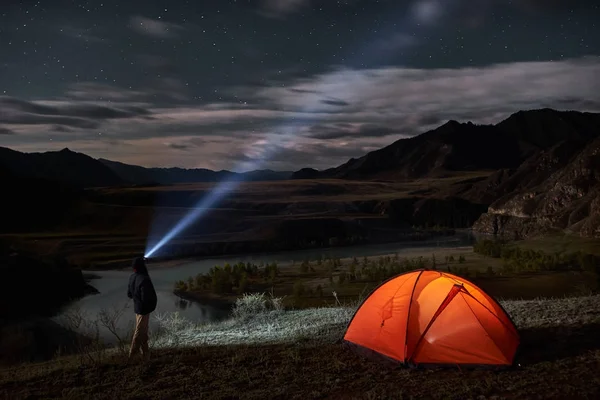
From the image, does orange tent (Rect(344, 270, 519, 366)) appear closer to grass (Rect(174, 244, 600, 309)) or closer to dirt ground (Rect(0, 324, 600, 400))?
dirt ground (Rect(0, 324, 600, 400))

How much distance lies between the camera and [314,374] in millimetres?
11062

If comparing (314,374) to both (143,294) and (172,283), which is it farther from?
(172,283)

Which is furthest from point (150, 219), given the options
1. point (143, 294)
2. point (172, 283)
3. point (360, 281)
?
point (143, 294)

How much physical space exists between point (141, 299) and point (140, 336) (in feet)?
3.77

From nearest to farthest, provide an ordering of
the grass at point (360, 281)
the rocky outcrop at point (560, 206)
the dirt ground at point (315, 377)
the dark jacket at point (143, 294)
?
the dirt ground at point (315, 377) → the dark jacket at point (143, 294) → the grass at point (360, 281) → the rocky outcrop at point (560, 206)

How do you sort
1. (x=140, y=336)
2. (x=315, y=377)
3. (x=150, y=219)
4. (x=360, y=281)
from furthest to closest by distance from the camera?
1. (x=150, y=219)
2. (x=360, y=281)
3. (x=140, y=336)
4. (x=315, y=377)

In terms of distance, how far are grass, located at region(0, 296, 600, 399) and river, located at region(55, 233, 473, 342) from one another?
6714 millimetres

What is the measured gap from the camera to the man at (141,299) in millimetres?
12375

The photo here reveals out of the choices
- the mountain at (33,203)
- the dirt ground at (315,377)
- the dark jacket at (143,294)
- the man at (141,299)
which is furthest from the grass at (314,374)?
the mountain at (33,203)

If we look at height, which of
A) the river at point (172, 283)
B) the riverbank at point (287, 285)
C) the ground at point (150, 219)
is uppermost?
the ground at point (150, 219)

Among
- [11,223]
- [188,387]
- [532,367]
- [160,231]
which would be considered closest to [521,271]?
[532,367]

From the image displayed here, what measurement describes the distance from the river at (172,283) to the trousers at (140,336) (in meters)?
5.87

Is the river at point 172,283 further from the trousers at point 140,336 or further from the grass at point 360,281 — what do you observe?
the trousers at point 140,336

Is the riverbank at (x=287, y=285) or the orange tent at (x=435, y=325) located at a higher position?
the orange tent at (x=435, y=325)
